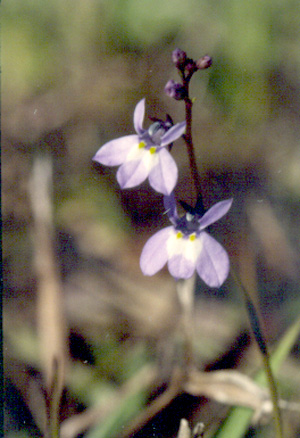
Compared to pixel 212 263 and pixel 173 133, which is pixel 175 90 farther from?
pixel 212 263

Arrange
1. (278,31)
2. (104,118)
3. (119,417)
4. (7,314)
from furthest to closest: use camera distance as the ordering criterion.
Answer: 1. (104,118)
2. (278,31)
3. (7,314)
4. (119,417)

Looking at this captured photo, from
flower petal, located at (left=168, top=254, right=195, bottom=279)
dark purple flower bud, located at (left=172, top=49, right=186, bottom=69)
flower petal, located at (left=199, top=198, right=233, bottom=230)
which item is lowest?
flower petal, located at (left=168, top=254, right=195, bottom=279)

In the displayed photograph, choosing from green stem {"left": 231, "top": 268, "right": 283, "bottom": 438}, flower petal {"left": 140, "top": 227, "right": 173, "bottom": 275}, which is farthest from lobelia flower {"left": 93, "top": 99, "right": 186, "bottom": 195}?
green stem {"left": 231, "top": 268, "right": 283, "bottom": 438}

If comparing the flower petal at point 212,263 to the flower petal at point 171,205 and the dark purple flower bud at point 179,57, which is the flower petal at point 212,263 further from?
the dark purple flower bud at point 179,57

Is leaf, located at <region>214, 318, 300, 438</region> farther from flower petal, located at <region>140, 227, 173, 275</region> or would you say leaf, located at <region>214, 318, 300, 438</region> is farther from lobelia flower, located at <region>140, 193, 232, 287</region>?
flower petal, located at <region>140, 227, 173, 275</region>

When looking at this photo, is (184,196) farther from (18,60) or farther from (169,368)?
(18,60)

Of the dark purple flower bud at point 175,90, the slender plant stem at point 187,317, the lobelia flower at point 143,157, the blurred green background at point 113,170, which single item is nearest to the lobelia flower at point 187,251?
the lobelia flower at point 143,157

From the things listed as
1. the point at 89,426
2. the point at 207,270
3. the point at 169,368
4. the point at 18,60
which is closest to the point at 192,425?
the point at 169,368

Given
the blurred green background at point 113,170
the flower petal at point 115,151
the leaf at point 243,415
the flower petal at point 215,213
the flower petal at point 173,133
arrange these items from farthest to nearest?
the blurred green background at point 113,170 → the leaf at point 243,415 → the flower petal at point 115,151 → the flower petal at point 215,213 → the flower petal at point 173,133
